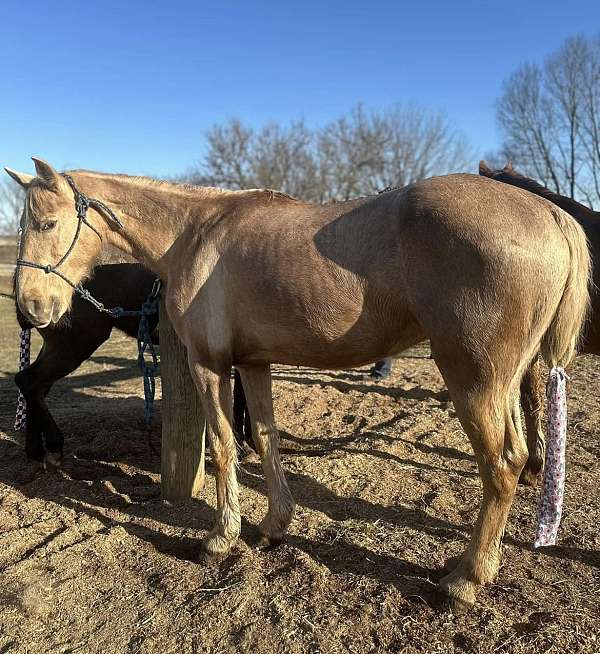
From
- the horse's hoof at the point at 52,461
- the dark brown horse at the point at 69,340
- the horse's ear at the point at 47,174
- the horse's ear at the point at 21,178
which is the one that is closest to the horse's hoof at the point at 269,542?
the dark brown horse at the point at 69,340

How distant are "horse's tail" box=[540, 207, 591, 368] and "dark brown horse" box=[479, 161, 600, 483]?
1243 mm

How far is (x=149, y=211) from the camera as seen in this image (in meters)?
3.03

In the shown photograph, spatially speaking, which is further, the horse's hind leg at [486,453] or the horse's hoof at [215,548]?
the horse's hoof at [215,548]

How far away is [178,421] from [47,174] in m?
1.77

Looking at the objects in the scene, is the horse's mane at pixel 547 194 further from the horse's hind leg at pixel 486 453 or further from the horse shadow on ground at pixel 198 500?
the horse shadow on ground at pixel 198 500

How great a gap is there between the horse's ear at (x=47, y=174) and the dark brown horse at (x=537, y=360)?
322 cm

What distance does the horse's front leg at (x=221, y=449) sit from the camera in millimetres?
2824

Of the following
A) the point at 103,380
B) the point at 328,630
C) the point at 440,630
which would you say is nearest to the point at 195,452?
the point at 328,630

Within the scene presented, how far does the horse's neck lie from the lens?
2.99 metres

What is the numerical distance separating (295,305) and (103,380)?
6.10 m

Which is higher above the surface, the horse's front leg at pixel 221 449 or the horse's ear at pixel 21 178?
the horse's ear at pixel 21 178

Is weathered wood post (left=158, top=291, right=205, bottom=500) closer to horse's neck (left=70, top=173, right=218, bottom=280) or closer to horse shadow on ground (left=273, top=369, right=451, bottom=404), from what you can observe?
horse's neck (left=70, top=173, right=218, bottom=280)

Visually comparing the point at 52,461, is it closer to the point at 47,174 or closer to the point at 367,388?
the point at 47,174

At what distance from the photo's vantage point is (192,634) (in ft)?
7.36
